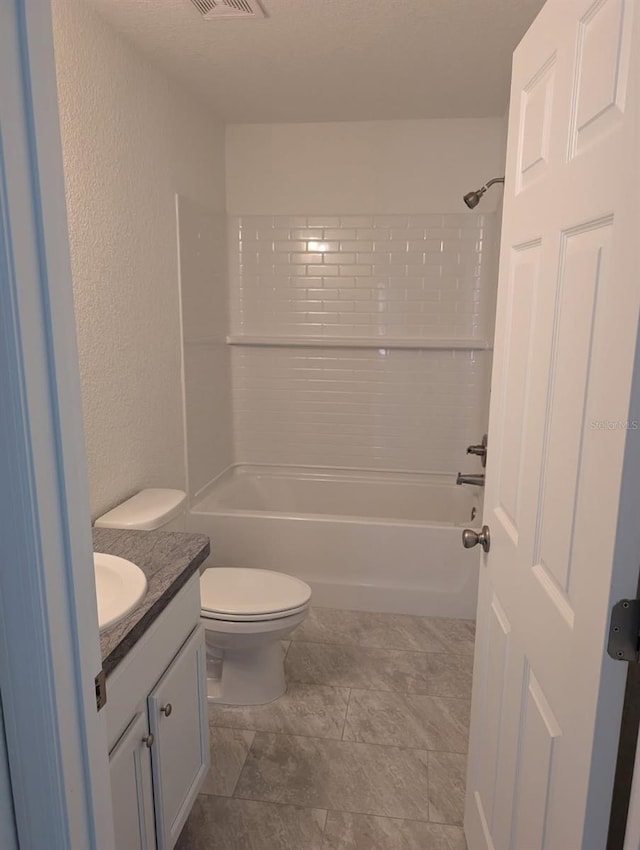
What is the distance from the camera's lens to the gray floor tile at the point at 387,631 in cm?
271

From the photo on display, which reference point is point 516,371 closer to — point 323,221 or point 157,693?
point 157,693

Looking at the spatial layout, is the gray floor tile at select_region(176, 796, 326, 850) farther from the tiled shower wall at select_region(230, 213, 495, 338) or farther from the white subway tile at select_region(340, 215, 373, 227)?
the white subway tile at select_region(340, 215, 373, 227)

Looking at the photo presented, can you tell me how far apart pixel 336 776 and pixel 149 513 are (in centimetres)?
108

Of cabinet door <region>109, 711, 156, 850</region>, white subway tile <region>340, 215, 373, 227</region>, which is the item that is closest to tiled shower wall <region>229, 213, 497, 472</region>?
white subway tile <region>340, 215, 373, 227</region>

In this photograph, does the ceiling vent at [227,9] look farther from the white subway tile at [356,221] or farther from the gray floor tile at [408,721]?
the gray floor tile at [408,721]

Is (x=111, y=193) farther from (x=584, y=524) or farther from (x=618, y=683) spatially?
(x=618, y=683)

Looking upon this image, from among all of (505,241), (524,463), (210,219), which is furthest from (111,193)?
(524,463)

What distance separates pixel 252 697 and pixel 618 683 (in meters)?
1.79

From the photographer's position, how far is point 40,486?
681 mm

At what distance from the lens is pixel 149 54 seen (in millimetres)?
2393

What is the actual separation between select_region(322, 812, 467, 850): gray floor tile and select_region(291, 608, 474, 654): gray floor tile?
3.06 feet

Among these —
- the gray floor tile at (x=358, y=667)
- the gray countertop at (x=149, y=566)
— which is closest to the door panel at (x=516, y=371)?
the gray countertop at (x=149, y=566)

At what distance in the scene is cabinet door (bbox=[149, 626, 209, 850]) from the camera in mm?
1396

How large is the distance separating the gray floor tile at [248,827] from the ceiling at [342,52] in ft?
8.29
